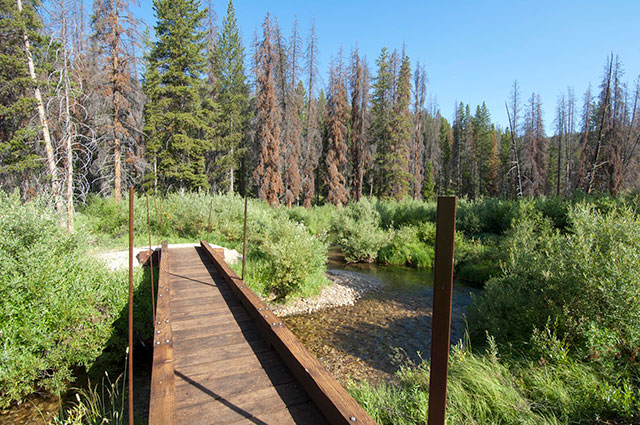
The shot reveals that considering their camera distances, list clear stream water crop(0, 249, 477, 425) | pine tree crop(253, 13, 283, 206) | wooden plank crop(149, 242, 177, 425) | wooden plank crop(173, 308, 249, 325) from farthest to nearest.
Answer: pine tree crop(253, 13, 283, 206)
clear stream water crop(0, 249, 477, 425)
wooden plank crop(173, 308, 249, 325)
wooden plank crop(149, 242, 177, 425)

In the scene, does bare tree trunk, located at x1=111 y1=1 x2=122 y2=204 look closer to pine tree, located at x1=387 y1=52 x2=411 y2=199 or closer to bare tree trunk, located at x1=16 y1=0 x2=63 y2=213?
bare tree trunk, located at x1=16 y1=0 x2=63 y2=213

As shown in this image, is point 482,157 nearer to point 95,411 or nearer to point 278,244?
point 278,244

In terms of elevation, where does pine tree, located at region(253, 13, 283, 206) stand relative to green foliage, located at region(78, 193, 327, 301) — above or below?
above

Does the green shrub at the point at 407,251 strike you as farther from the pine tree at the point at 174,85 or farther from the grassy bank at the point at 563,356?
the pine tree at the point at 174,85

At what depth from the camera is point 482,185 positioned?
148 ft

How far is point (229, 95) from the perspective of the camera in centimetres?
2762

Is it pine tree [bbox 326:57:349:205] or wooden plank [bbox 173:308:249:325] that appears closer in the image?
wooden plank [bbox 173:308:249:325]

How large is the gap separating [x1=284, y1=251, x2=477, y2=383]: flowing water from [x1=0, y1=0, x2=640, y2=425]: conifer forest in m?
0.06

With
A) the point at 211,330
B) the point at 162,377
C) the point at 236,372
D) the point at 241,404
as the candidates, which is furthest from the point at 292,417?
the point at 211,330

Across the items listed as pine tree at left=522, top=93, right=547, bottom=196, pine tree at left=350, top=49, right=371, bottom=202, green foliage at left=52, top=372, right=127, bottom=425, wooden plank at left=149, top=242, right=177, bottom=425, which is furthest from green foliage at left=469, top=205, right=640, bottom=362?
pine tree at left=522, top=93, right=547, bottom=196

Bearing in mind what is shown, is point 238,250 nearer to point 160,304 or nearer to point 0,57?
point 160,304

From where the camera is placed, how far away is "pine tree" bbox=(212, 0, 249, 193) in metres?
27.9

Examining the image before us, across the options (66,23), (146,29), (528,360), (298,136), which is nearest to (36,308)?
(528,360)

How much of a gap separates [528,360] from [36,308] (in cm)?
677
